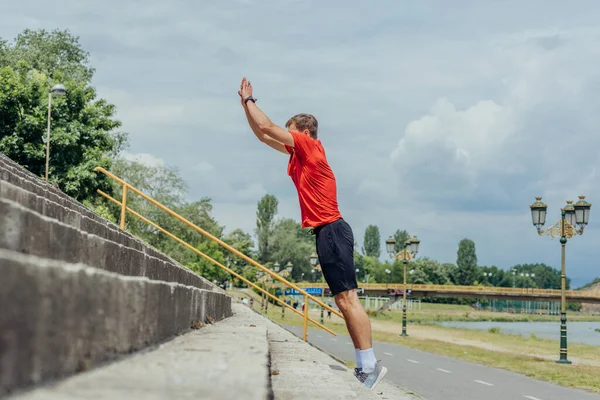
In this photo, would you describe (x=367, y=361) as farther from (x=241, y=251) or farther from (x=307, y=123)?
(x=241, y=251)

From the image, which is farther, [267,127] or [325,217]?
[325,217]

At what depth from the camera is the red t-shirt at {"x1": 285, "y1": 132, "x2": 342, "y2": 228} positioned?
5.20m

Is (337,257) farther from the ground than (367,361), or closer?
farther from the ground

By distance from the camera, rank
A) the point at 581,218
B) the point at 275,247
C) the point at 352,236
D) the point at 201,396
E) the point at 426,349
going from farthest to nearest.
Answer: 1. the point at 275,247
2. the point at 426,349
3. the point at 581,218
4. the point at 352,236
5. the point at 201,396

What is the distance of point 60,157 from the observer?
3200cm

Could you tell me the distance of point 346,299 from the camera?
5172 millimetres

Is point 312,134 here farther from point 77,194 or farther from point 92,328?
point 77,194

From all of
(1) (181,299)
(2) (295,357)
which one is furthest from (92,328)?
(2) (295,357)

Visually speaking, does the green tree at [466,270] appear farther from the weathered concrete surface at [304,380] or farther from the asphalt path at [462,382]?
the weathered concrete surface at [304,380]

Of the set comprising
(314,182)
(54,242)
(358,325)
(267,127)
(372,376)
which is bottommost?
(372,376)

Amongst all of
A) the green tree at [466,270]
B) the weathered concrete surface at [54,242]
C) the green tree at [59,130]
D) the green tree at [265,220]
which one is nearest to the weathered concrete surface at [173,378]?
the weathered concrete surface at [54,242]

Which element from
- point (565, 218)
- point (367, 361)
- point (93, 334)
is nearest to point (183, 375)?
point (93, 334)

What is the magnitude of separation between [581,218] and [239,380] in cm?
2331

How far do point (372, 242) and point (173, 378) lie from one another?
7621 inches
